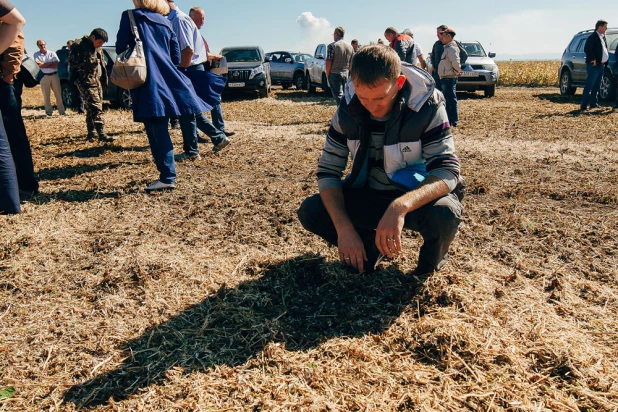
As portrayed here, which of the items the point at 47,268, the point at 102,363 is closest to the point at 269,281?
the point at 102,363

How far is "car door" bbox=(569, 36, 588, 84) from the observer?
13.5m

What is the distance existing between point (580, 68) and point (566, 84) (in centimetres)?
77

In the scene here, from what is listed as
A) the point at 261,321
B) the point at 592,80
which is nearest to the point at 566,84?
the point at 592,80

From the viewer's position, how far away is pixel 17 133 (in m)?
4.41

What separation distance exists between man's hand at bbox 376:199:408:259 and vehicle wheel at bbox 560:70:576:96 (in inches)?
571

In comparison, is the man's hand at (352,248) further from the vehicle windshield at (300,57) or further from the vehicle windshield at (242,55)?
the vehicle windshield at (300,57)

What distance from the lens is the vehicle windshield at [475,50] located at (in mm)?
15368

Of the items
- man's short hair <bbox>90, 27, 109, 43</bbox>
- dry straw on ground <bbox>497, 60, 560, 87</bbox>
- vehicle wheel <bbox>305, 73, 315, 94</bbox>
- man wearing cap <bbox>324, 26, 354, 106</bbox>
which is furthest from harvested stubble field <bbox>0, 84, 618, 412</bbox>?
dry straw on ground <bbox>497, 60, 560, 87</bbox>

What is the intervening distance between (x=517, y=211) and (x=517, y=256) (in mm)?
974

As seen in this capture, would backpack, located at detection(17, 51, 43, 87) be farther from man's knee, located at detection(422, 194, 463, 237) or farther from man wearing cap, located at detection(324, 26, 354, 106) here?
man wearing cap, located at detection(324, 26, 354, 106)

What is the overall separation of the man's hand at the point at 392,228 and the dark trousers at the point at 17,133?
3.76m

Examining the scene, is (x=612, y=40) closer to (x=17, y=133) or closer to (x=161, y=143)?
(x=161, y=143)

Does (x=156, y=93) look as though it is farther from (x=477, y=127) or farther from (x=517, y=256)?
(x=477, y=127)

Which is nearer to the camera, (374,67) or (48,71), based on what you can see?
(374,67)
